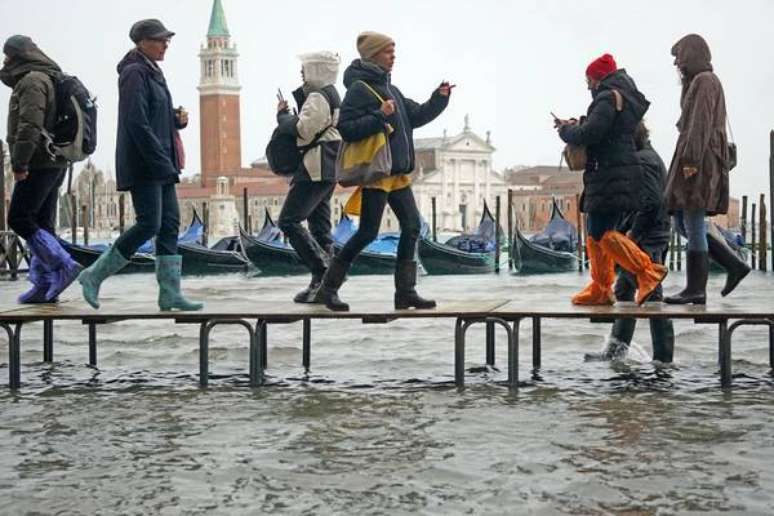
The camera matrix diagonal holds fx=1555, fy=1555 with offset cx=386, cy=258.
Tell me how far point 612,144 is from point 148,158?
199 cm

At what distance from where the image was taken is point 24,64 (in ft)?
22.7

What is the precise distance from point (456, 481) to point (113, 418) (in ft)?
5.99

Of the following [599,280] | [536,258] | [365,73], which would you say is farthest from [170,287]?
[536,258]

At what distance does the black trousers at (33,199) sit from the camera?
704cm

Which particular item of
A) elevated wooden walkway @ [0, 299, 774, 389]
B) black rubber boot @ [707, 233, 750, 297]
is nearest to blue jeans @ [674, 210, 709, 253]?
black rubber boot @ [707, 233, 750, 297]

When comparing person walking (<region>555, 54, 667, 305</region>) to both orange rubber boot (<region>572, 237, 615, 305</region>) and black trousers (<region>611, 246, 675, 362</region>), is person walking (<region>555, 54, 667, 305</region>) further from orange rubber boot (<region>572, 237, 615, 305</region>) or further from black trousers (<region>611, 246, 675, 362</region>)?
black trousers (<region>611, 246, 675, 362</region>)

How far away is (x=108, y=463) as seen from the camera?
16.8ft

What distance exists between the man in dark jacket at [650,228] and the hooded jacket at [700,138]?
15 centimetres

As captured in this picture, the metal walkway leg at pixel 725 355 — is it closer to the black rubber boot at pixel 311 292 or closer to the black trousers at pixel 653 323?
the black trousers at pixel 653 323

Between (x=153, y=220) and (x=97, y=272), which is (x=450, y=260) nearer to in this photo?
(x=97, y=272)

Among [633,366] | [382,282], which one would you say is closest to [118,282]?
[382,282]

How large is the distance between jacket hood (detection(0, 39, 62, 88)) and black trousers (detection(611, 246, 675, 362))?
2.78m

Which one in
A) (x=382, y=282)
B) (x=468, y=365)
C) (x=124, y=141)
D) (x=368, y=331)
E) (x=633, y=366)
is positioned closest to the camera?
(x=124, y=141)

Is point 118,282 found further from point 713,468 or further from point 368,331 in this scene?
point 713,468
